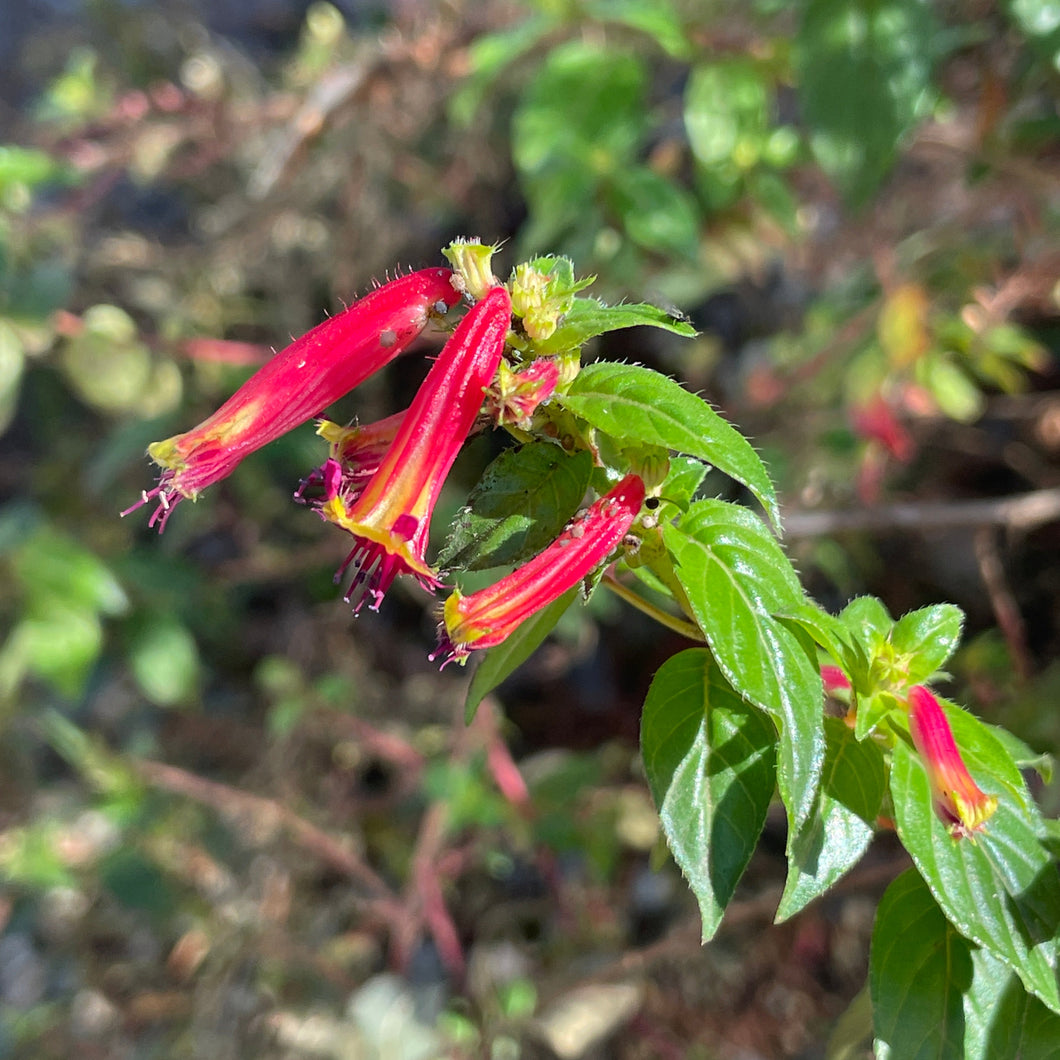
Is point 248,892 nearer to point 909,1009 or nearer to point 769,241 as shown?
point 909,1009

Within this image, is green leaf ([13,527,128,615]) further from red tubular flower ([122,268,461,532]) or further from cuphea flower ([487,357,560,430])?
cuphea flower ([487,357,560,430])

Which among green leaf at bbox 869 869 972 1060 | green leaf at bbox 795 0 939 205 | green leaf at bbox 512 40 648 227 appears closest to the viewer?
green leaf at bbox 869 869 972 1060

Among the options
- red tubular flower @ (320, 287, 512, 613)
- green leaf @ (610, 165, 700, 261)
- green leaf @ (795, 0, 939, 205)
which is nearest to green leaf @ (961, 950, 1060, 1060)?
red tubular flower @ (320, 287, 512, 613)

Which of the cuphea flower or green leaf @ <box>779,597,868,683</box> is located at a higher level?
the cuphea flower

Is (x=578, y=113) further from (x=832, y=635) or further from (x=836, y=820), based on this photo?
(x=836, y=820)

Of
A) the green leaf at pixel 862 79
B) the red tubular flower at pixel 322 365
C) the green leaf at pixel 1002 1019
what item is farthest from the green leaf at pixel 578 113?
the green leaf at pixel 1002 1019

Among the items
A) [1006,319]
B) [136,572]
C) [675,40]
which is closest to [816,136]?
[675,40]

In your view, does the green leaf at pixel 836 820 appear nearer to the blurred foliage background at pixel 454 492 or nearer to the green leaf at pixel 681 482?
the green leaf at pixel 681 482
